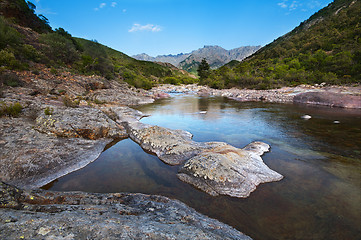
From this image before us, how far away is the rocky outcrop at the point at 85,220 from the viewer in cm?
163

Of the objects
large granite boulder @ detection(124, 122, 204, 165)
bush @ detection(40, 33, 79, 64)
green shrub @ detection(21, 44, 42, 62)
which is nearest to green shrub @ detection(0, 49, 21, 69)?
green shrub @ detection(21, 44, 42, 62)

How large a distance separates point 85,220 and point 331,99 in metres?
23.2

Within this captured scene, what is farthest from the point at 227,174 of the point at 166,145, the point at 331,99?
the point at 331,99

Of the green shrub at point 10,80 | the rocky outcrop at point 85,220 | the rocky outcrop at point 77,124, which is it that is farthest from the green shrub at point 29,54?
the rocky outcrop at point 85,220

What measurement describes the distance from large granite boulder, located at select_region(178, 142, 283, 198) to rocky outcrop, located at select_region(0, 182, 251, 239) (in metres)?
1.34

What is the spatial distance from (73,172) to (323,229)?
21.8 feet

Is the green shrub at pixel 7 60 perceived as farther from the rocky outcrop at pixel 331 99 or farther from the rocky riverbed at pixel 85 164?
the rocky outcrop at pixel 331 99

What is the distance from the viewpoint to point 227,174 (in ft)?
14.4

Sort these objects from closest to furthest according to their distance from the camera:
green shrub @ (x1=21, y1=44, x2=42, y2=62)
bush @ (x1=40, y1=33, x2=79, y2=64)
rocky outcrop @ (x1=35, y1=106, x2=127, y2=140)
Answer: rocky outcrop @ (x1=35, y1=106, x2=127, y2=140)
green shrub @ (x1=21, y1=44, x2=42, y2=62)
bush @ (x1=40, y1=33, x2=79, y2=64)

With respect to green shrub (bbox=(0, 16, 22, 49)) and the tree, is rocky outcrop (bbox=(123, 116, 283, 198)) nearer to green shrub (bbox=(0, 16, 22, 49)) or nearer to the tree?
green shrub (bbox=(0, 16, 22, 49))

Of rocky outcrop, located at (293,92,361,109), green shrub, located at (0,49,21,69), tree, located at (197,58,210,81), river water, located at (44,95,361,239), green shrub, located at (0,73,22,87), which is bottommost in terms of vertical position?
river water, located at (44,95,361,239)

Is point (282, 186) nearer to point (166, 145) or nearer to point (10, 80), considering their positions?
point (166, 145)

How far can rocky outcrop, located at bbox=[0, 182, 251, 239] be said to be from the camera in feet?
5.33

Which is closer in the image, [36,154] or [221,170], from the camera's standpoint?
[221,170]
